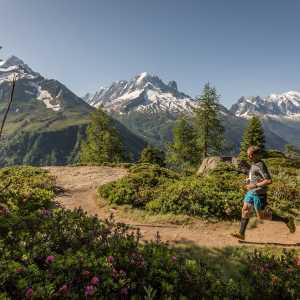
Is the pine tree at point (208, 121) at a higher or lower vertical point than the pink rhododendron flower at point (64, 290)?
higher

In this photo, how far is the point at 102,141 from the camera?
171 feet

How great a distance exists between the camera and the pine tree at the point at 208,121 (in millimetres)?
50000

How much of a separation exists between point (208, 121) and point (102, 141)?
18.7 metres

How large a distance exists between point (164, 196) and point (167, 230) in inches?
119

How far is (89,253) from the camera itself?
678 cm

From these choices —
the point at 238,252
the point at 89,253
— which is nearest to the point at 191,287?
the point at 89,253

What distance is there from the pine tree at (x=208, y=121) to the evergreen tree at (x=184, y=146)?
4763 millimetres

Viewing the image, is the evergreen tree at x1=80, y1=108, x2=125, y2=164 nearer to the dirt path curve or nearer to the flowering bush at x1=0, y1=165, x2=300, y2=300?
the dirt path curve

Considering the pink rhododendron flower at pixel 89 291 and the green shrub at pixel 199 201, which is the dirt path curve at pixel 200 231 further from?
the pink rhododendron flower at pixel 89 291

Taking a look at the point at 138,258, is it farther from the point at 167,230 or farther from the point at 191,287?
the point at 167,230

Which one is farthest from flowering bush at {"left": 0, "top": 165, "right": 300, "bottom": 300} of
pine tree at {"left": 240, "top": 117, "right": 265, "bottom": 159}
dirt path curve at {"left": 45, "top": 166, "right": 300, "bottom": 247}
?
pine tree at {"left": 240, "top": 117, "right": 265, "bottom": 159}

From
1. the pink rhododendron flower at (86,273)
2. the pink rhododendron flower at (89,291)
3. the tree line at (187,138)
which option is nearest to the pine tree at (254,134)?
the tree line at (187,138)

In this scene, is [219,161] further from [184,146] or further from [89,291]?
[184,146]

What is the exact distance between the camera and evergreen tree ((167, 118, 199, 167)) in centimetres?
5578
